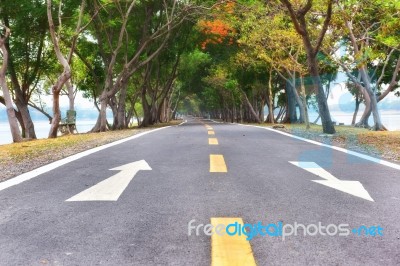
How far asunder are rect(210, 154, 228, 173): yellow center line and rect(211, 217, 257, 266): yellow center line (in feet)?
9.41

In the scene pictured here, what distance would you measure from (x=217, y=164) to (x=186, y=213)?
9.78ft

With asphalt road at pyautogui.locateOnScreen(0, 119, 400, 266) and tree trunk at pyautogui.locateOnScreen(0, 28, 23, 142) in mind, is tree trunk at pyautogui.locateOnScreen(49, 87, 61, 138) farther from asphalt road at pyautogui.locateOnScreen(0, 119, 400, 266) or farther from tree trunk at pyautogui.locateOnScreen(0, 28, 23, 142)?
asphalt road at pyautogui.locateOnScreen(0, 119, 400, 266)

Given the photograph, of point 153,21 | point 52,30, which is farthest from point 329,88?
point 52,30

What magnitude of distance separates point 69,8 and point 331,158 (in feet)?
59.9

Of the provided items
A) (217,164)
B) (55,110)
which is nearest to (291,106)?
(55,110)

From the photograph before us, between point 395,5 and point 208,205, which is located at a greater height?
point 395,5

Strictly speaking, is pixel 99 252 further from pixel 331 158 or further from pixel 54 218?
pixel 331 158

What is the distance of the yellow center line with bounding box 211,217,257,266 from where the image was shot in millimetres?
2621

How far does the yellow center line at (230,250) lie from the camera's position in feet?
8.60

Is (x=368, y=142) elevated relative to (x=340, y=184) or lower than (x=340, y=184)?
lower

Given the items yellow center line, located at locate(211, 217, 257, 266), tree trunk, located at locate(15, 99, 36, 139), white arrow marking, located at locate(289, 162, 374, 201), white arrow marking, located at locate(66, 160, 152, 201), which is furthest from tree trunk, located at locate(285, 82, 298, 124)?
yellow center line, located at locate(211, 217, 257, 266)

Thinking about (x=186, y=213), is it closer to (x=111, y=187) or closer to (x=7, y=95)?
(x=111, y=187)

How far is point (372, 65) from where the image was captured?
108ft

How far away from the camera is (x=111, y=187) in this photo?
4.82 metres
